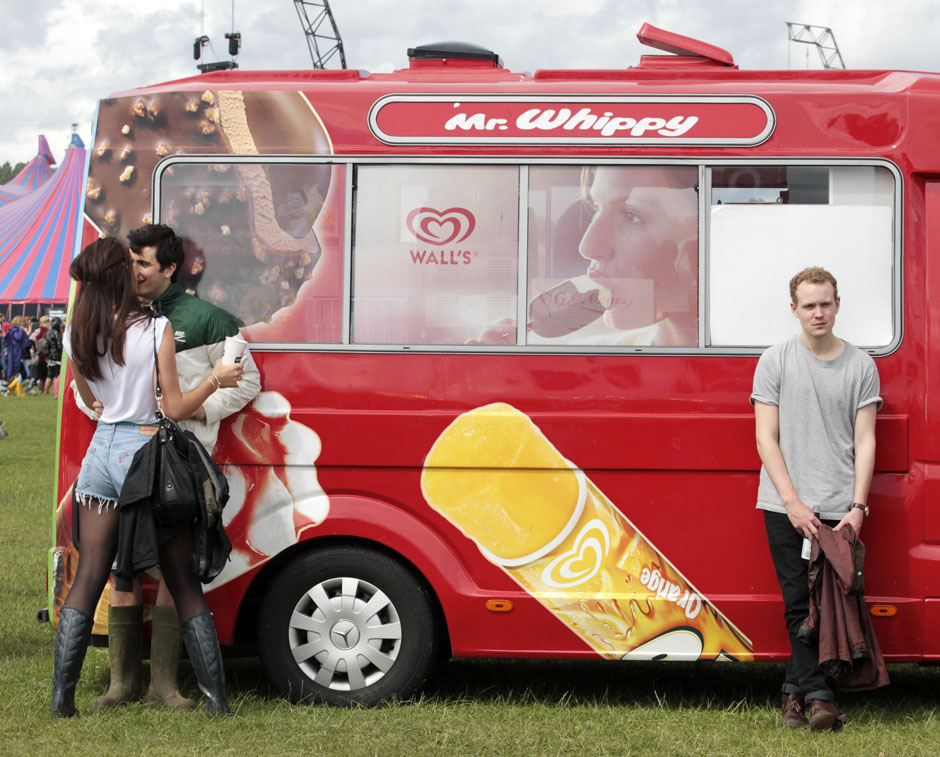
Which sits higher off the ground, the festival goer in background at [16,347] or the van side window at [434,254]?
the festival goer in background at [16,347]

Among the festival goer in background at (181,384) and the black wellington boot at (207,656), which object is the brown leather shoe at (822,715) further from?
the festival goer in background at (181,384)

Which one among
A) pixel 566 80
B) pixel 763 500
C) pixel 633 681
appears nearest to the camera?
pixel 763 500

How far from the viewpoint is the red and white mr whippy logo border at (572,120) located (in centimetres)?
529

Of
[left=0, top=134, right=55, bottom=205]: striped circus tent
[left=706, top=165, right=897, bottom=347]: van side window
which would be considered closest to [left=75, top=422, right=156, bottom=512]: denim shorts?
[left=706, top=165, right=897, bottom=347]: van side window

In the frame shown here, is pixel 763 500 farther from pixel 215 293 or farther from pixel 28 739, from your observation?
pixel 28 739

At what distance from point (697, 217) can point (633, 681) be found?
2410 mm

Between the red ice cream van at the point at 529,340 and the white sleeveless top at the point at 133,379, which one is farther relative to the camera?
the red ice cream van at the point at 529,340

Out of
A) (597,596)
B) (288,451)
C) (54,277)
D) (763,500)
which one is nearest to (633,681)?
(597,596)

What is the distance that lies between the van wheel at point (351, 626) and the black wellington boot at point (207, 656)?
27 centimetres

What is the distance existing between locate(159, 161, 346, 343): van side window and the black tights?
0.98 meters

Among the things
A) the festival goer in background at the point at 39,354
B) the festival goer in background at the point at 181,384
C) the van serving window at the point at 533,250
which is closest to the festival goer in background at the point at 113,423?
the festival goer in background at the point at 181,384

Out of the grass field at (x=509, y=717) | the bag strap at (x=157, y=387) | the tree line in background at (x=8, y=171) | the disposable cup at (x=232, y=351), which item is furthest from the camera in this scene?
the tree line in background at (x=8, y=171)

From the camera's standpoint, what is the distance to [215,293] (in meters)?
5.37

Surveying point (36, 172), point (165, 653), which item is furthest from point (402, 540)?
point (36, 172)
